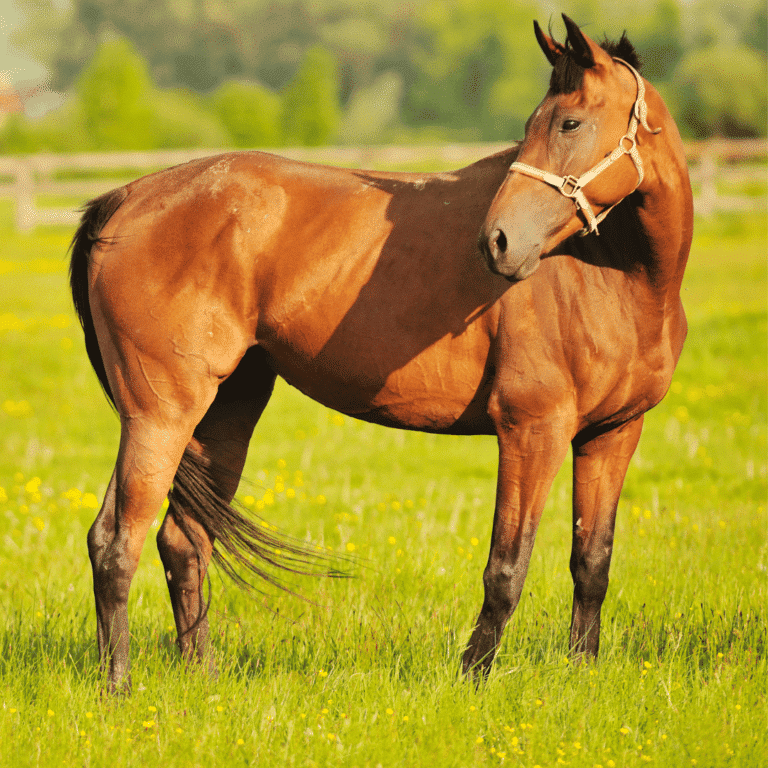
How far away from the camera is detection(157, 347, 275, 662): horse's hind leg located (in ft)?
13.7

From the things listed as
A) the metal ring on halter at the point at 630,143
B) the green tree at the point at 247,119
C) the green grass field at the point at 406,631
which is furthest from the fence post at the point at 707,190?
the green tree at the point at 247,119

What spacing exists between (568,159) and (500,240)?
15.1 inches

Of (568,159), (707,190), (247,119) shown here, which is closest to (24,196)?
(707,190)

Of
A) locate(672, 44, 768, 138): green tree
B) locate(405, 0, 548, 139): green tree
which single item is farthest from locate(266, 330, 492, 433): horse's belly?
locate(405, 0, 548, 139): green tree

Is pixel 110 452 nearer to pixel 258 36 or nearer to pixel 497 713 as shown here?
pixel 497 713

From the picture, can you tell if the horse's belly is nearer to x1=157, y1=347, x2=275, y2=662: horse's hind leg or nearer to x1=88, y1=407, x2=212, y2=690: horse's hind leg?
x1=157, y1=347, x2=275, y2=662: horse's hind leg

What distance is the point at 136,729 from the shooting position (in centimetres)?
327

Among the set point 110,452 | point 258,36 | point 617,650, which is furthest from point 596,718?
point 258,36

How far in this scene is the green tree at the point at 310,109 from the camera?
52094 mm

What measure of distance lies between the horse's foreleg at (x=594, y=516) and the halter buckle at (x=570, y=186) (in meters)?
1.11

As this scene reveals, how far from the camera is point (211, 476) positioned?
13.9 feet

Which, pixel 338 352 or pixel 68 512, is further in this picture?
pixel 68 512

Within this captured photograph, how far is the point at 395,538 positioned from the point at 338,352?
217cm

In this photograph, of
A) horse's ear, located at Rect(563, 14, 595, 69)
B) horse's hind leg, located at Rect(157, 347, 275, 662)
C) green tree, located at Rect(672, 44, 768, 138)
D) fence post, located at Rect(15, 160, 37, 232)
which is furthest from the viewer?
green tree, located at Rect(672, 44, 768, 138)
